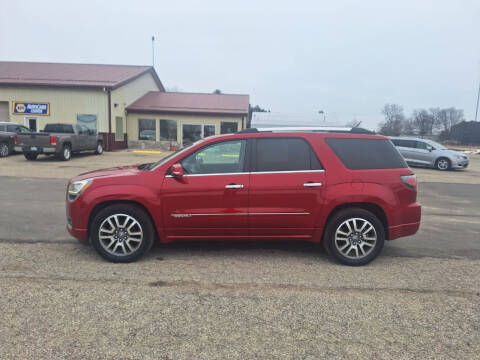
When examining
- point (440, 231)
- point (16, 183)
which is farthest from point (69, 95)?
point (440, 231)

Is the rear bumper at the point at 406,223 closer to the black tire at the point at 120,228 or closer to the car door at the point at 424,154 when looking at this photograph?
the black tire at the point at 120,228

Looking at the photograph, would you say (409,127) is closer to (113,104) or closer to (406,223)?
(113,104)

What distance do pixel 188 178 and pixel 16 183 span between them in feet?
27.8

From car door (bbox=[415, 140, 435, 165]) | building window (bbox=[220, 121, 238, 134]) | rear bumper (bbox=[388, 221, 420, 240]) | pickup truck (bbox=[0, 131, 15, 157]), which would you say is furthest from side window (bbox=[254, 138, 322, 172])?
building window (bbox=[220, 121, 238, 134])

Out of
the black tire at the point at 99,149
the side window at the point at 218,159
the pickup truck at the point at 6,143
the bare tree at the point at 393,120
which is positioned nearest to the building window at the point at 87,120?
the black tire at the point at 99,149

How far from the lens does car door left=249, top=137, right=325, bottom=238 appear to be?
4484 mm

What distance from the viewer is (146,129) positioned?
1049 inches

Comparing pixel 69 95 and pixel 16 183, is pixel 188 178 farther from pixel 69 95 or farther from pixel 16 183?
pixel 69 95

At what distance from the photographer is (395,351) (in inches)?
111

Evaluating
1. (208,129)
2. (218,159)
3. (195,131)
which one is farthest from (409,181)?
(195,131)

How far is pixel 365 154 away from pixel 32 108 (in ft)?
79.2

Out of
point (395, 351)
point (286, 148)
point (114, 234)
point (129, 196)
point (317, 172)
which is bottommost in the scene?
point (395, 351)

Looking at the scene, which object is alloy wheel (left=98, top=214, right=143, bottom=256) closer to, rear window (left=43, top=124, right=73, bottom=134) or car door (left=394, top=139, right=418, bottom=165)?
rear window (left=43, top=124, right=73, bottom=134)

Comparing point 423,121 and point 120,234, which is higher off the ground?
point 423,121
